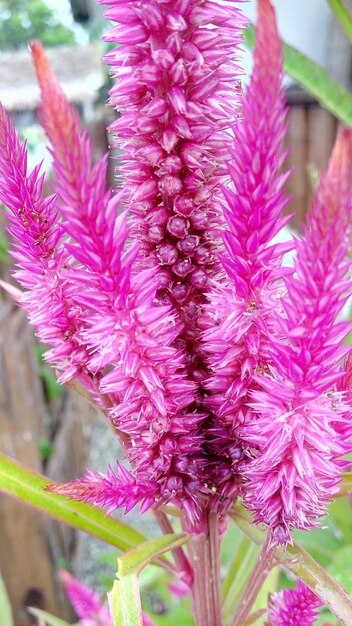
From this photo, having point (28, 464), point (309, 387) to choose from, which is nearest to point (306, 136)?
point (28, 464)

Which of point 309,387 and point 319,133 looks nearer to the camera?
point 309,387

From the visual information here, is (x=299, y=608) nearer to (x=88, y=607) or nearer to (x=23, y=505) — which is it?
(x=88, y=607)

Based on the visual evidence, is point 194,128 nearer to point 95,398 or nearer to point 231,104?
point 231,104

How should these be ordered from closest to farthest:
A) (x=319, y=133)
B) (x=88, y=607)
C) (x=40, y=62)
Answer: (x=40, y=62)
(x=88, y=607)
(x=319, y=133)

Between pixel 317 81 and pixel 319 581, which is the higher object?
pixel 317 81

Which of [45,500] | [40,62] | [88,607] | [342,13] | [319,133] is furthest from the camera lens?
[319,133]

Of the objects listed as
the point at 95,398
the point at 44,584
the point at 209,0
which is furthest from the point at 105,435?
the point at 209,0

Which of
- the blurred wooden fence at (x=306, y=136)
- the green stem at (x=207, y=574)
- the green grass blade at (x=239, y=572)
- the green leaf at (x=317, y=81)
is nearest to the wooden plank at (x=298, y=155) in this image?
the blurred wooden fence at (x=306, y=136)

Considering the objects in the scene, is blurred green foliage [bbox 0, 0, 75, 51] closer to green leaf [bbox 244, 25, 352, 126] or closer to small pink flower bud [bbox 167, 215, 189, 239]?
green leaf [bbox 244, 25, 352, 126]
